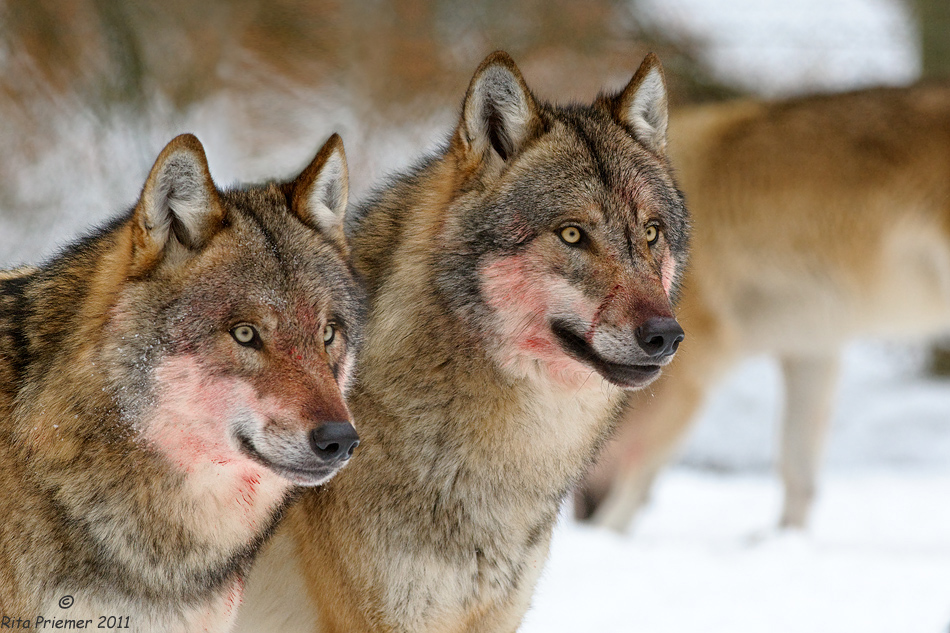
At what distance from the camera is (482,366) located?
288cm

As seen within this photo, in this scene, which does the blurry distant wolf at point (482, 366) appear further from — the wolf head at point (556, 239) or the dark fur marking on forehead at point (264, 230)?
the dark fur marking on forehead at point (264, 230)

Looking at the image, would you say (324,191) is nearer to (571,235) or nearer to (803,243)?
(571,235)

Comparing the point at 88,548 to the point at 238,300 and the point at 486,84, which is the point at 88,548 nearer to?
the point at 238,300

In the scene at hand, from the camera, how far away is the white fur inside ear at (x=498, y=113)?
9.17ft

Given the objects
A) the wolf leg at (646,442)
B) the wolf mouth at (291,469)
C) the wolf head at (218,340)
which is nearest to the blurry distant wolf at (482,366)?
the wolf head at (218,340)

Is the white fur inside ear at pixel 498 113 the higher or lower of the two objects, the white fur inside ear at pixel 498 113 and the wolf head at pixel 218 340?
the higher

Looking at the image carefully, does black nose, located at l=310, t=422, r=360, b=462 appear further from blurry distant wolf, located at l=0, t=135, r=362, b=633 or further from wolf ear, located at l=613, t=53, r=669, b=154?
wolf ear, located at l=613, t=53, r=669, b=154

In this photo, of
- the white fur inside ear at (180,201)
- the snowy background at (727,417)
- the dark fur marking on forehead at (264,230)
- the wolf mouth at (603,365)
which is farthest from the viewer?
the snowy background at (727,417)

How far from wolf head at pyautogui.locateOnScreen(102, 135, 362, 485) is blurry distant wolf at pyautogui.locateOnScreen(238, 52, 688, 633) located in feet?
1.53

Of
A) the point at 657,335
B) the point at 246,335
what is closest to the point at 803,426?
the point at 657,335

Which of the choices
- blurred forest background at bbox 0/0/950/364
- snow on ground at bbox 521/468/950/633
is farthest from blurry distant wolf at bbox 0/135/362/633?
blurred forest background at bbox 0/0/950/364

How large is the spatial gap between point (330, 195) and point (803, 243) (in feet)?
12.9

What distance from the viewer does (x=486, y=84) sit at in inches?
110

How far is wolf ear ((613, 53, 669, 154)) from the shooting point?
119 inches
